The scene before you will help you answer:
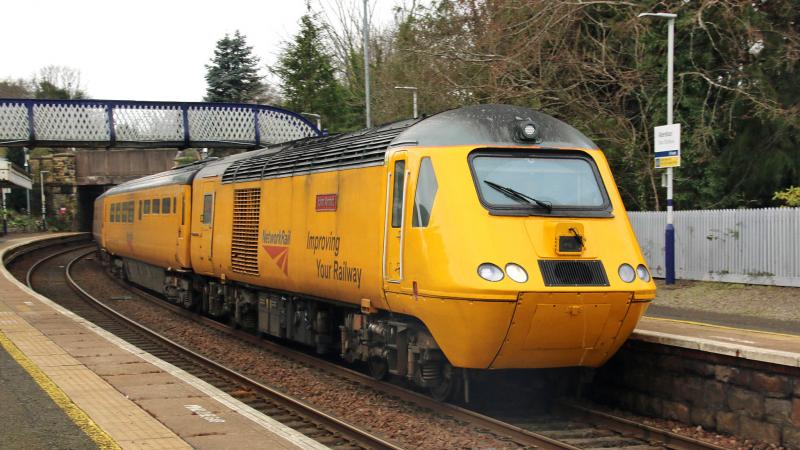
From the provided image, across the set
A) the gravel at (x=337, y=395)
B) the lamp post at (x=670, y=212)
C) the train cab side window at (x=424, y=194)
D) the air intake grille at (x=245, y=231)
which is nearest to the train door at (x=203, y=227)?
the gravel at (x=337, y=395)

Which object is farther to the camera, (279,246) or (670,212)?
(670,212)

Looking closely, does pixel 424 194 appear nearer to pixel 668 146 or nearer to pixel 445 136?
pixel 445 136

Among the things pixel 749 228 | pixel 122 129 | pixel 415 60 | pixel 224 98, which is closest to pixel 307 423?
pixel 749 228

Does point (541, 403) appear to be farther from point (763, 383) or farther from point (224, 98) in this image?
point (224, 98)

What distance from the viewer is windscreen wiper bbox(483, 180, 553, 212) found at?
8.62 metres

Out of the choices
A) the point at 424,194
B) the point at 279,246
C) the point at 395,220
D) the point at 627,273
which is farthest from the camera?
the point at 279,246

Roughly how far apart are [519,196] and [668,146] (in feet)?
44.0

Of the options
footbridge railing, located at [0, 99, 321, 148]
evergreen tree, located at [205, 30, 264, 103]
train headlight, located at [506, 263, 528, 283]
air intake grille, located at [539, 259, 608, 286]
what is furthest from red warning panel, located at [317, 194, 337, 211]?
evergreen tree, located at [205, 30, 264, 103]

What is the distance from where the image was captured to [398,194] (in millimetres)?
9242

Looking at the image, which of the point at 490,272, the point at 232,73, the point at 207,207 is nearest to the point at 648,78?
the point at 207,207

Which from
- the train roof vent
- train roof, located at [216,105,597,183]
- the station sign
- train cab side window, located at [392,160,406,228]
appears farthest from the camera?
the station sign

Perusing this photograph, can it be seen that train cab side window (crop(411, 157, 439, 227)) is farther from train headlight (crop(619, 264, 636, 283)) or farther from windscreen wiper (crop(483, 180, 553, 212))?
train headlight (crop(619, 264, 636, 283))

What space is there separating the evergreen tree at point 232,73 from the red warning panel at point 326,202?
44.6 metres

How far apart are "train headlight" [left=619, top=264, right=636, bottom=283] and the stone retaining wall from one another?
Answer: 1089mm
